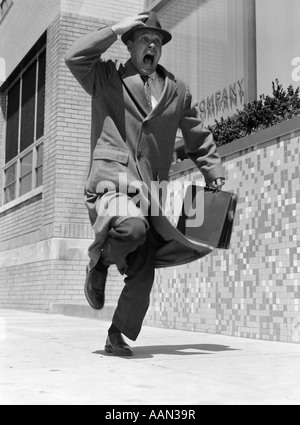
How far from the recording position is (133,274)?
3713mm

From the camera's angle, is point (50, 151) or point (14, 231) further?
point (14, 231)

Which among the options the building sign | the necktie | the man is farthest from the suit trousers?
the building sign

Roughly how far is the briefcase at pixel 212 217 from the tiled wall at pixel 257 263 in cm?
117

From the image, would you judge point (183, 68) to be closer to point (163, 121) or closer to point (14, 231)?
point (163, 121)

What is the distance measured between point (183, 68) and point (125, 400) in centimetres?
667

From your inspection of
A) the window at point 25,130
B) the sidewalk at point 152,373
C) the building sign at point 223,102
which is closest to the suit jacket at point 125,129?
the sidewalk at point 152,373

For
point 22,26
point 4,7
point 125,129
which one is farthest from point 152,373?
point 4,7

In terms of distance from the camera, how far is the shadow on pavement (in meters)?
3.89

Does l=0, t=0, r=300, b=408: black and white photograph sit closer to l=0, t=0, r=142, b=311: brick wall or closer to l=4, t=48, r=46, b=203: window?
l=0, t=0, r=142, b=311: brick wall

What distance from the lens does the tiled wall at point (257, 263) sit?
16.1 feet

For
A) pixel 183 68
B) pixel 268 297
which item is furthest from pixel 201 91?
pixel 268 297

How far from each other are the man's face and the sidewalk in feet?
5.57
